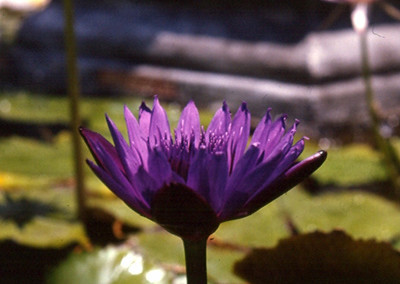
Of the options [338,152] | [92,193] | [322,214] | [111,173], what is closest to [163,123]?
[111,173]

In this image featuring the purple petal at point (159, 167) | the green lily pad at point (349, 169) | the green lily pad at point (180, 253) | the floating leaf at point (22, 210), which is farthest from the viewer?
the green lily pad at point (349, 169)

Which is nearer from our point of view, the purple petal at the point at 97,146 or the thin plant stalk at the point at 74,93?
the purple petal at the point at 97,146

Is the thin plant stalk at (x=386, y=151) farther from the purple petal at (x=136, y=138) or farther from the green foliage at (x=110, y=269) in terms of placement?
the purple petal at (x=136, y=138)

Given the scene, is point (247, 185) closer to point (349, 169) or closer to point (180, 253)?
point (180, 253)

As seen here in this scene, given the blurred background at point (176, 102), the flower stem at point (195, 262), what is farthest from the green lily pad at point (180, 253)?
the flower stem at point (195, 262)

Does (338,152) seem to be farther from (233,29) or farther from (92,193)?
(233,29)

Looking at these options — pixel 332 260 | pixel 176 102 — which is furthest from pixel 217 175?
pixel 176 102

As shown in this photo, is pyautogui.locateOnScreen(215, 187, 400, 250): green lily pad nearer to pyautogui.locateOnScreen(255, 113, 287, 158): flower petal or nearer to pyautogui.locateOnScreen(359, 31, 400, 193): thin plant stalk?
pyautogui.locateOnScreen(359, 31, 400, 193): thin plant stalk
